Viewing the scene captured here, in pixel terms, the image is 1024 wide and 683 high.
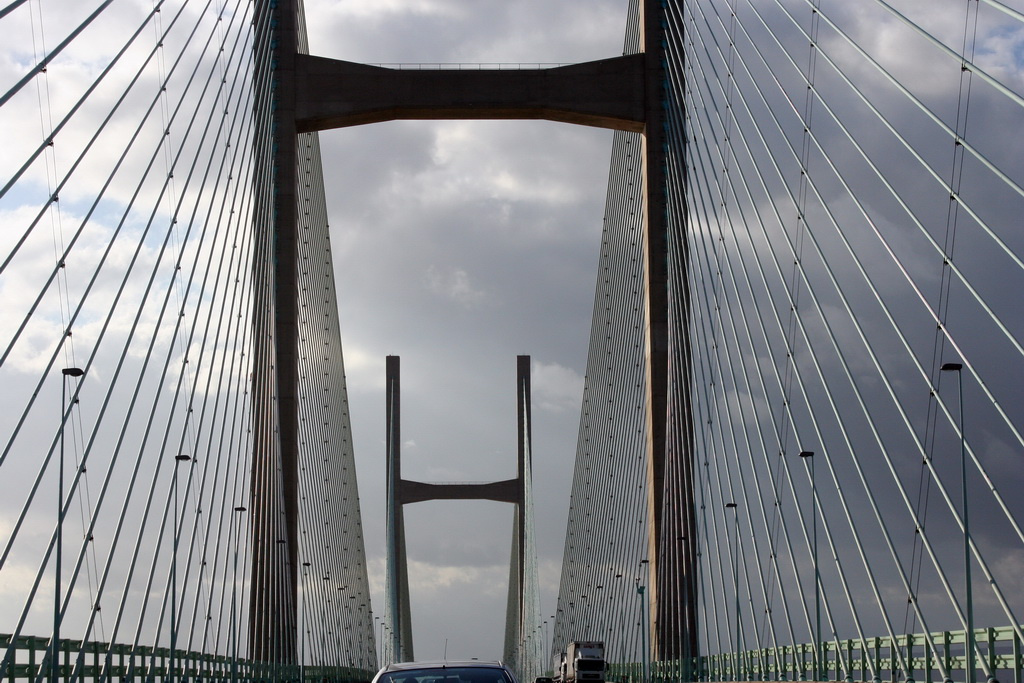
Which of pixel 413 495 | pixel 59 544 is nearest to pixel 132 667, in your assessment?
pixel 59 544

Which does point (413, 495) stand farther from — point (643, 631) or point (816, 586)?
point (816, 586)

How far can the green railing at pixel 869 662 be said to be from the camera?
1781 cm

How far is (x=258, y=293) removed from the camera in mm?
29719

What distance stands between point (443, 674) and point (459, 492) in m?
63.2

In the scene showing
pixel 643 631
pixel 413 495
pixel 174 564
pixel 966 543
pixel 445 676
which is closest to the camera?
pixel 445 676

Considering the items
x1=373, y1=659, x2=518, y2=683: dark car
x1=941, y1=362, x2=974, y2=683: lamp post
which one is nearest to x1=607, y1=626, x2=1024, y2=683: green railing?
x1=941, y1=362, x2=974, y2=683: lamp post

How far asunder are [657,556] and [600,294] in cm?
1358

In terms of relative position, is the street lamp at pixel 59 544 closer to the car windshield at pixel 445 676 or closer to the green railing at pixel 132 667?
the green railing at pixel 132 667

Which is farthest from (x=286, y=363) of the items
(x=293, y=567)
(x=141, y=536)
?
(x=141, y=536)

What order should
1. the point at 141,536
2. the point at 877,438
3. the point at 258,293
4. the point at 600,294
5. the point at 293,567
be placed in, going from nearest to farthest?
1. the point at 877,438
2. the point at 141,536
3. the point at 258,293
4. the point at 293,567
5. the point at 600,294

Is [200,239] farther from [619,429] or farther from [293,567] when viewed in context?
[619,429]

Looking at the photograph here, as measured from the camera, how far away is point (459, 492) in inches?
2904

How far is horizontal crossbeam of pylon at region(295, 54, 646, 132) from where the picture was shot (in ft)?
98.9

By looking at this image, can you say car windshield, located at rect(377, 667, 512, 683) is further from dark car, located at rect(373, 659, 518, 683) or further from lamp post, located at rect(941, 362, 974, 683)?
lamp post, located at rect(941, 362, 974, 683)
